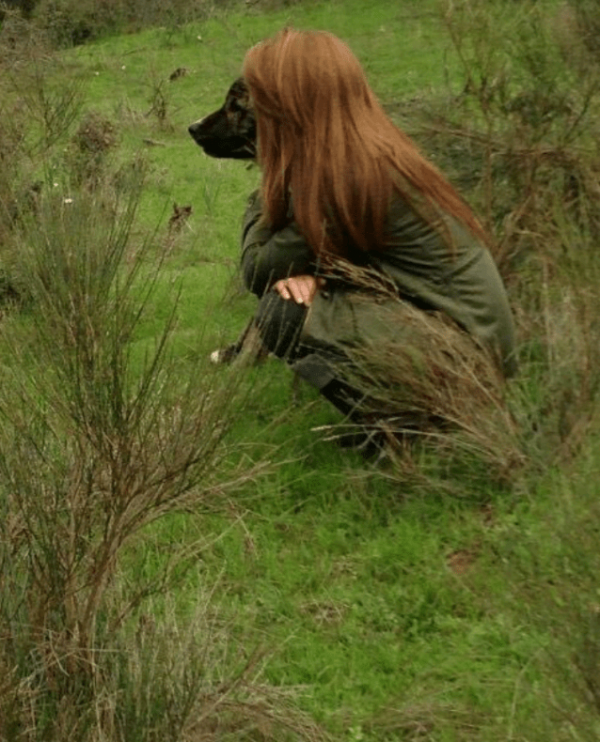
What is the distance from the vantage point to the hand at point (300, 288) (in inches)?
190

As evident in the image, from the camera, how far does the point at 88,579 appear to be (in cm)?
307

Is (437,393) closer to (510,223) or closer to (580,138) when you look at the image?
(510,223)

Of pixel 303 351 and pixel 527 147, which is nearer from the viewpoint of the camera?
pixel 303 351

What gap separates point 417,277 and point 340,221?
1.12 ft

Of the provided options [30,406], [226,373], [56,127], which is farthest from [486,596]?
A: [56,127]

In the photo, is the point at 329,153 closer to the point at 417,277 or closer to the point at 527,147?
the point at 417,277

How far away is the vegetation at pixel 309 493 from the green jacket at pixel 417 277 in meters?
0.18

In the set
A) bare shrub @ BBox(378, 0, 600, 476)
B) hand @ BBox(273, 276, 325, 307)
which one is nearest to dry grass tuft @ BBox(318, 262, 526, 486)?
hand @ BBox(273, 276, 325, 307)

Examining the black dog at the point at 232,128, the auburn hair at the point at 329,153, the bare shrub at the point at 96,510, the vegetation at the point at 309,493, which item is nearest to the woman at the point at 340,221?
the auburn hair at the point at 329,153

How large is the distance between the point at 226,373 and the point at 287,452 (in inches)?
67.2

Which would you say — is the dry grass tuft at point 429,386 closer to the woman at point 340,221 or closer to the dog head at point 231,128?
the woman at point 340,221

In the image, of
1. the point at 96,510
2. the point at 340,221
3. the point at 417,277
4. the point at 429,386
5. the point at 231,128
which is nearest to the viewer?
the point at 96,510

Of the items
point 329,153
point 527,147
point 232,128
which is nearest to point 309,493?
point 329,153

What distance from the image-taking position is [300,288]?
4.84m
